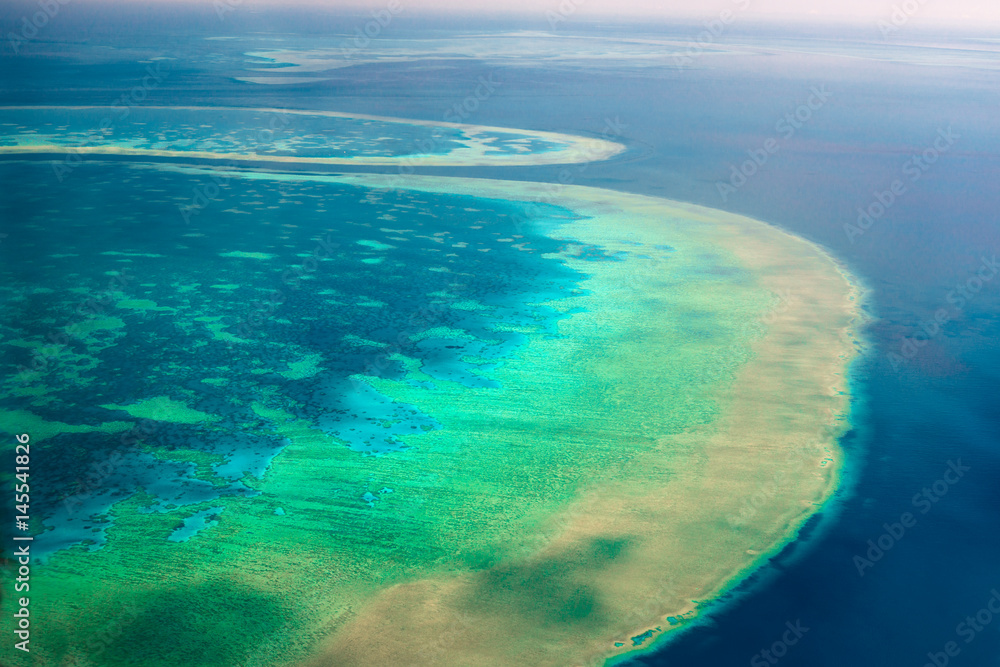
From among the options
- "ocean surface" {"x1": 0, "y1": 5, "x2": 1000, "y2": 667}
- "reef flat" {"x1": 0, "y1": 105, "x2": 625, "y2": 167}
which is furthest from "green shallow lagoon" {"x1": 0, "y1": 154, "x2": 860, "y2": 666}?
"reef flat" {"x1": 0, "y1": 105, "x2": 625, "y2": 167}

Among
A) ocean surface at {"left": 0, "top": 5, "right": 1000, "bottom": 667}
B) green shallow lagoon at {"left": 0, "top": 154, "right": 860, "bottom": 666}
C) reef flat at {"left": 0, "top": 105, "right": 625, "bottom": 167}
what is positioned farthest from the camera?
reef flat at {"left": 0, "top": 105, "right": 625, "bottom": 167}

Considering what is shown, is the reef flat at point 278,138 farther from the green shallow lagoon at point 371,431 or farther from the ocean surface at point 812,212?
the green shallow lagoon at point 371,431

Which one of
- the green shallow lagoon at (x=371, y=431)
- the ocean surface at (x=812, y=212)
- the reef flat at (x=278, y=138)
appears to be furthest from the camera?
the reef flat at (x=278, y=138)

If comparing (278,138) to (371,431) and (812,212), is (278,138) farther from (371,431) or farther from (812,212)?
(371,431)

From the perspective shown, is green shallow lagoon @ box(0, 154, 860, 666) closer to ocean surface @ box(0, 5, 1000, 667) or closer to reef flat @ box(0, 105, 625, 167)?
ocean surface @ box(0, 5, 1000, 667)

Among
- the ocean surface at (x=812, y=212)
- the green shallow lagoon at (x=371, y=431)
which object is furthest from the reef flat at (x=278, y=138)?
the green shallow lagoon at (x=371, y=431)

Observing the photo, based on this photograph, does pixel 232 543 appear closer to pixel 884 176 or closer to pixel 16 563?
pixel 16 563

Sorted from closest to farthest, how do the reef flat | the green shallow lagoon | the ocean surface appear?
the green shallow lagoon → the ocean surface → the reef flat

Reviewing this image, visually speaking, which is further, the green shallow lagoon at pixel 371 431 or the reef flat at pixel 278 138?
the reef flat at pixel 278 138

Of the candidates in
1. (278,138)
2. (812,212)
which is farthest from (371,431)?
(278,138)
